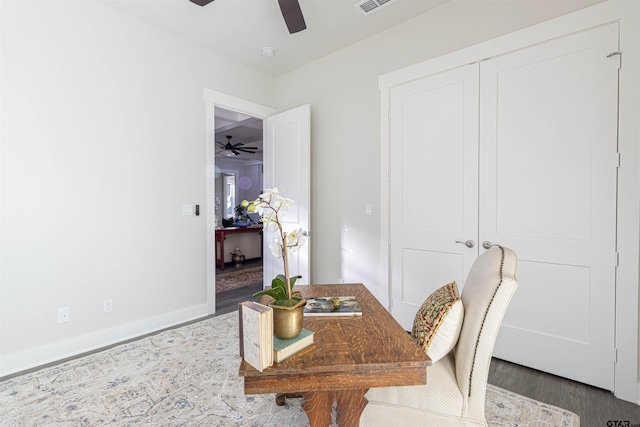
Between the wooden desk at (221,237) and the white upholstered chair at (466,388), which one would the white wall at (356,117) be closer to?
the white upholstered chair at (466,388)

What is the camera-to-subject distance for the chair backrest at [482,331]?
1.11m

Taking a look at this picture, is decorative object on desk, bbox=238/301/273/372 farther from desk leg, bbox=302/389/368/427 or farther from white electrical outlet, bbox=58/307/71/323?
white electrical outlet, bbox=58/307/71/323

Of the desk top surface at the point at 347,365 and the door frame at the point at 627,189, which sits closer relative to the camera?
the desk top surface at the point at 347,365

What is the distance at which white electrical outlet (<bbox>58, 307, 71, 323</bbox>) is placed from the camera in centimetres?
240

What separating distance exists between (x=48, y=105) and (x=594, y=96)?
3.79m

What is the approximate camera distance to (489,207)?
7.63ft

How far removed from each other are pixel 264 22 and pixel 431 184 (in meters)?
2.11

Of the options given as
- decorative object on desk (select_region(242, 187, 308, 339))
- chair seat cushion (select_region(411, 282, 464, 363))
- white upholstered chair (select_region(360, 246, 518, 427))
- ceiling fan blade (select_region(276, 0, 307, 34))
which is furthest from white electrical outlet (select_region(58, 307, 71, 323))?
ceiling fan blade (select_region(276, 0, 307, 34))

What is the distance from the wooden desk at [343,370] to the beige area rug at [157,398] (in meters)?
0.74

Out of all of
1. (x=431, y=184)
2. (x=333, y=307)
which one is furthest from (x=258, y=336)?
(x=431, y=184)

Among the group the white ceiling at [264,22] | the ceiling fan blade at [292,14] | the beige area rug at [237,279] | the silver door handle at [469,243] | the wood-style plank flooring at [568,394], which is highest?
the white ceiling at [264,22]

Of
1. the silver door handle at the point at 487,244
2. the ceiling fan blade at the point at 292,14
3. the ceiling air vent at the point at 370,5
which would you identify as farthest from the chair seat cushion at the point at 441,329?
the ceiling air vent at the point at 370,5

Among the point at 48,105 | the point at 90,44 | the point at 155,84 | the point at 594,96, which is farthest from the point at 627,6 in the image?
the point at 48,105

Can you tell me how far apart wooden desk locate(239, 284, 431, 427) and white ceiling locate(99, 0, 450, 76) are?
2.58 metres
